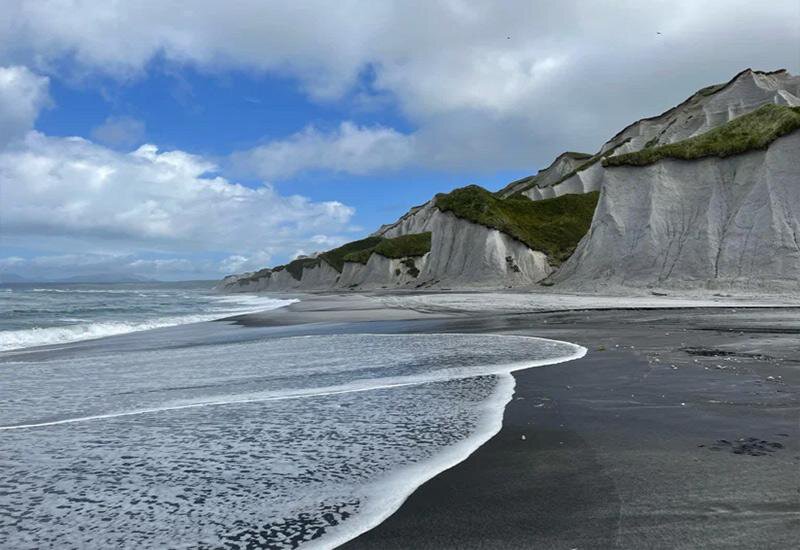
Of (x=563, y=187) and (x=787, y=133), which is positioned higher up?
(x=563, y=187)

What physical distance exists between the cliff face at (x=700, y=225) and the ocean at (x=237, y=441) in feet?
96.0

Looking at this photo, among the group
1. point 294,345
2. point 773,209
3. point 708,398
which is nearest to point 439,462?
point 708,398

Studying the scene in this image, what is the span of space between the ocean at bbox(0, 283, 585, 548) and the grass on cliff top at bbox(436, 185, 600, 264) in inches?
2183

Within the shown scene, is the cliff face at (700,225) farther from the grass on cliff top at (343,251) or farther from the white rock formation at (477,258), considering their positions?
the grass on cliff top at (343,251)

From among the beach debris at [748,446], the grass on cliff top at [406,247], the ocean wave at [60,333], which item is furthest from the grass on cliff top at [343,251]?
the beach debris at [748,446]

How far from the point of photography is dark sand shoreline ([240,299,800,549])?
138 inches

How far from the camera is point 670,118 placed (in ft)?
315

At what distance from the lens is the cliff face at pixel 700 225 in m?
35.5

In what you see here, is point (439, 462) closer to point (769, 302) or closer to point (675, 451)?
point (675, 451)

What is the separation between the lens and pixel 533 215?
75625 millimetres

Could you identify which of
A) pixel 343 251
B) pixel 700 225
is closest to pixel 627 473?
pixel 700 225

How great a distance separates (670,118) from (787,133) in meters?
64.1

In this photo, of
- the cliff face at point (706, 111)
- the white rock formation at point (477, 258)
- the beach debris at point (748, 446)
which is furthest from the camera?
the cliff face at point (706, 111)

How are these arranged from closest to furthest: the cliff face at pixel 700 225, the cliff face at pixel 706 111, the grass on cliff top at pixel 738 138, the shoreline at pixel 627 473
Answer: the shoreline at pixel 627 473
the cliff face at pixel 700 225
the grass on cliff top at pixel 738 138
the cliff face at pixel 706 111
